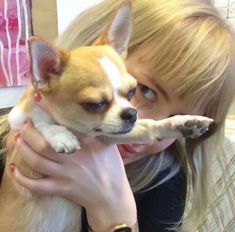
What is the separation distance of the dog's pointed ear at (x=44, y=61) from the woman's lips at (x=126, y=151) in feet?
0.86

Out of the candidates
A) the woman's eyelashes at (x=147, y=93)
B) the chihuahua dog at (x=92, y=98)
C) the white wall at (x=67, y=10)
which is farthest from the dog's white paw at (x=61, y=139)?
the white wall at (x=67, y=10)

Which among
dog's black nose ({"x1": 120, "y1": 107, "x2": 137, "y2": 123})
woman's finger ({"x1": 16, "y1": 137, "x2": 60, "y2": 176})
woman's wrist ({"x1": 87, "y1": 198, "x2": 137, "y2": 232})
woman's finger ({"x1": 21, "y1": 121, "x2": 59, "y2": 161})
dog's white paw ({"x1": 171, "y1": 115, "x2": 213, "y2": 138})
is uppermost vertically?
dog's black nose ({"x1": 120, "y1": 107, "x2": 137, "y2": 123})

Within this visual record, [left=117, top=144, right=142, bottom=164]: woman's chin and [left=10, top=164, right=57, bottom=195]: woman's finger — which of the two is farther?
[left=117, top=144, right=142, bottom=164]: woman's chin

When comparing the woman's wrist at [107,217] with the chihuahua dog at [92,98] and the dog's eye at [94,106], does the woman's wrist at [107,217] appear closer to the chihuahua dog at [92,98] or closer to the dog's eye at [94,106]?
the chihuahua dog at [92,98]

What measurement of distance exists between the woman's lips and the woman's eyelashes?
121mm

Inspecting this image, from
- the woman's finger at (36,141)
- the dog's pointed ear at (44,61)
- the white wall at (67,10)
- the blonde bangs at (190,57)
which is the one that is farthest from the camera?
the white wall at (67,10)

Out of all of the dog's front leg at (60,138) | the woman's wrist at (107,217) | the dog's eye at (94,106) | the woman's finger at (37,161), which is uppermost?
the dog's eye at (94,106)

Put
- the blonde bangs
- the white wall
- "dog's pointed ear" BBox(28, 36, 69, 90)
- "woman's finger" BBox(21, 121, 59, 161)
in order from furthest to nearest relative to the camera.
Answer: the white wall < the blonde bangs < "woman's finger" BBox(21, 121, 59, 161) < "dog's pointed ear" BBox(28, 36, 69, 90)

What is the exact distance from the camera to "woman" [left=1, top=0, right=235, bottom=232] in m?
0.90

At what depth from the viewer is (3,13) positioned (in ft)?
5.59

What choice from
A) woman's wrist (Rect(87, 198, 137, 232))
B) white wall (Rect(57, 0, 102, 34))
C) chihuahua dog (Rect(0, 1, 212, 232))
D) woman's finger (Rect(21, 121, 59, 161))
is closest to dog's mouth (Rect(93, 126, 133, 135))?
chihuahua dog (Rect(0, 1, 212, 232))

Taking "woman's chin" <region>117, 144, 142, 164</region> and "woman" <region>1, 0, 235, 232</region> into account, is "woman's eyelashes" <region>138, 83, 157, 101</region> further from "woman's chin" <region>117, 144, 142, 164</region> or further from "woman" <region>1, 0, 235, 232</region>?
"woman's chin" <region>117, 144, 142, 164</region>

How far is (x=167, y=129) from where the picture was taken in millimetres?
812

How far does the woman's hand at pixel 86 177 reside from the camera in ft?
2.87
